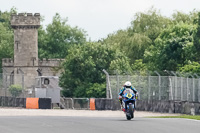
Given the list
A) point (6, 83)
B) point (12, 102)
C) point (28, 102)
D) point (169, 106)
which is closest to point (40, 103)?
point (28, 102)

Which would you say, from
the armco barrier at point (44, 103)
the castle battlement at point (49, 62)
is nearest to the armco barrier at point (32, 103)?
the armco barrier at point (44, 103)

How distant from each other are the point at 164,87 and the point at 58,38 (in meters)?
79.2

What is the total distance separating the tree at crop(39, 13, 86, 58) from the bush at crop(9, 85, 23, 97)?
2368 inches

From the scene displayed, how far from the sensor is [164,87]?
1559 inches

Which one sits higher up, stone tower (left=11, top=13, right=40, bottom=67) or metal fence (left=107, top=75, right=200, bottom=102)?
stone tower (left=11, top=13, right=40, bottom=67)

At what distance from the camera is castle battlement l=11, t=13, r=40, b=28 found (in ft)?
301

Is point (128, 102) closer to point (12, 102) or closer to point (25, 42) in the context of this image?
point (12, 102)

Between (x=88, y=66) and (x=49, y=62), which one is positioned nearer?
(x=88, y=66)

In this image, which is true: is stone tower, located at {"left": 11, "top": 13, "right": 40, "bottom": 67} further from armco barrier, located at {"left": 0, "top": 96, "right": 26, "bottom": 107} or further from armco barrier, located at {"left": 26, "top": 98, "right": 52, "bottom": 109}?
armco barrier, located at {"left": 26, "top": 98, "right": 52, "bottom": 109}

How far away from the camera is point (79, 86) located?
7756cm

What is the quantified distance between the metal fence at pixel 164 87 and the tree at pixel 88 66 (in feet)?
107

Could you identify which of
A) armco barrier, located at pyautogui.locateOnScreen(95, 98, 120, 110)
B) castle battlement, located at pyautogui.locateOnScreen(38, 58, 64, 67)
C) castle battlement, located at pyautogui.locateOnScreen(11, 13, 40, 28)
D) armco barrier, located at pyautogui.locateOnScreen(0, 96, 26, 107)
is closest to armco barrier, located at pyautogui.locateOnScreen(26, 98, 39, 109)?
armco barrier, located at pyautogui.locateOnScreen(0, 96, 26, 107)

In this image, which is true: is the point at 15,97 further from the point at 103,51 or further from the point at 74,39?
the point at 74,39

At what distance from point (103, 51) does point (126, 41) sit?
930 centimetres
